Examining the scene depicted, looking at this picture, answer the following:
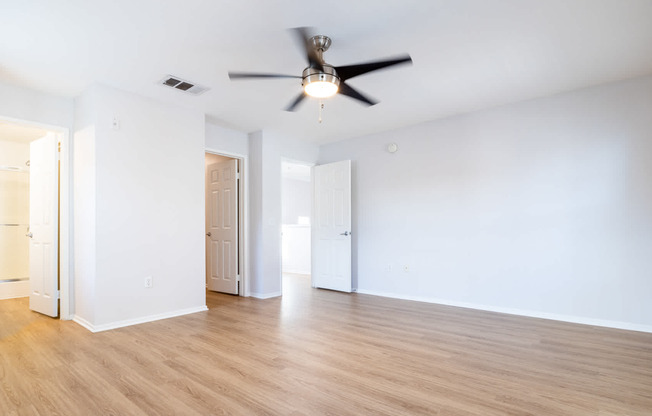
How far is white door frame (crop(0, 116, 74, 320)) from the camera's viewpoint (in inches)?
151

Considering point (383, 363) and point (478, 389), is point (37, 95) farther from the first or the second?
point (478, 389)

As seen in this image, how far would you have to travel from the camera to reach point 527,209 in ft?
13.5

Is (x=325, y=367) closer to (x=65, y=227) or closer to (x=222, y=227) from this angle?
(x=65, y=227)

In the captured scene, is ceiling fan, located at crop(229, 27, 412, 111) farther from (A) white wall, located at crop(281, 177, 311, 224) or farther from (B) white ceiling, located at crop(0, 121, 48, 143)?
(A) white wall, located at crop(281, 177, 311, 224)

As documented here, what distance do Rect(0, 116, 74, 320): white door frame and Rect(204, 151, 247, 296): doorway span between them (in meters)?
1.80

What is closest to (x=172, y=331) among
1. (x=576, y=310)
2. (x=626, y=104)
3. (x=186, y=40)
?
(x=186, y=40)

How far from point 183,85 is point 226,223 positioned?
8.21 feet

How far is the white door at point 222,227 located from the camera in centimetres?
540

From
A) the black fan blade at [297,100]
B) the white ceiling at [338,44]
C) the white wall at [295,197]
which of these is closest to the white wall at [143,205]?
the white ceiling at [338,44]

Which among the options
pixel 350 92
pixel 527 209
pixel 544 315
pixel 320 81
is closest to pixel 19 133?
pixel 320 81

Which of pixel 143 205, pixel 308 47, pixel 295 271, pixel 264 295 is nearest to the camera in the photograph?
pixel 308 47

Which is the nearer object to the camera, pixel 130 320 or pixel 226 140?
pixel 130 320

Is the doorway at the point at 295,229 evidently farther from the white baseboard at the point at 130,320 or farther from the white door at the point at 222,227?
the white baseboard at the point at 130,320

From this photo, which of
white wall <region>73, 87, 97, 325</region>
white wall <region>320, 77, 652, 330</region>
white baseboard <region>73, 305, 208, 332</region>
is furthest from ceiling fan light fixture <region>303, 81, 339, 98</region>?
white baseboard <region>73, 305, 208, 332</region>
